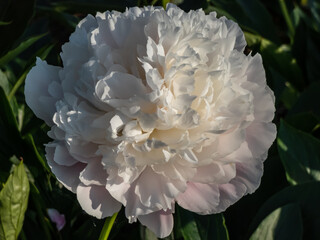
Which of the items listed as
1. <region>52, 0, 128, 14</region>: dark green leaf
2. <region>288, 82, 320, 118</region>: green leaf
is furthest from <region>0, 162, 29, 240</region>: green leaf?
<region>288, 82, 320, 118</region>: green leaf

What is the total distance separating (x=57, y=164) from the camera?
2.02 feet

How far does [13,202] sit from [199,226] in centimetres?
30

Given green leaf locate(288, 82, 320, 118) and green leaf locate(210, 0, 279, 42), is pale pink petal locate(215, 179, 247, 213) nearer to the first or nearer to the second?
green leaf locate(288, 82, 320, 118)

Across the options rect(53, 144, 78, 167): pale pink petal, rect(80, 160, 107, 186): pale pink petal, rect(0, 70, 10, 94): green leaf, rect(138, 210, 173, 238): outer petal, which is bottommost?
rect(0, 70, 10, 94): green leaf

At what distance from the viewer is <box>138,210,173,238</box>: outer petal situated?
628 millimetres

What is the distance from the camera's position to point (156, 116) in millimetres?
563

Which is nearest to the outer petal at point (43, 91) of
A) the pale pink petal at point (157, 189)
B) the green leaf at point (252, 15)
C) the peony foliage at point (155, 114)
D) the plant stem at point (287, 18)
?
the peony foliage at point (155, 114)

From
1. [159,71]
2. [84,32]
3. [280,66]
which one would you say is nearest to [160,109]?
[159,71]

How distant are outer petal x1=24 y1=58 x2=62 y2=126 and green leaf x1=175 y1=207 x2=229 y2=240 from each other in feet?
0.98

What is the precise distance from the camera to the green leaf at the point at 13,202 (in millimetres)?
702

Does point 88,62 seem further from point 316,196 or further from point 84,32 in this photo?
point 316,196

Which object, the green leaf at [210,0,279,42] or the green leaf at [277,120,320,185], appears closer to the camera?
the green leaf at [277,120,320,185]

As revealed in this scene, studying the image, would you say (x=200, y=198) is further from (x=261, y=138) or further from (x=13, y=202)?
(x=13, y=202)

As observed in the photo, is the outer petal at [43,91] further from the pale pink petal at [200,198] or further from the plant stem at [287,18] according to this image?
the plant stem at [287,18]
